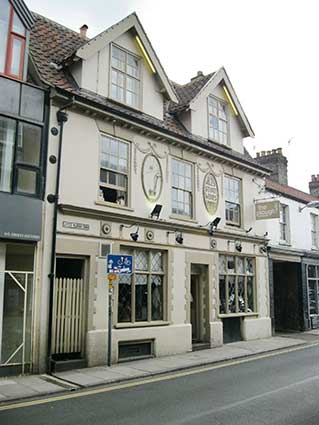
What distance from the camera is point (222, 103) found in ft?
60.7

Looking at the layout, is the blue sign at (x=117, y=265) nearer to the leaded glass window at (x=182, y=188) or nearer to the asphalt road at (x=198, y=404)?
the asphalt road at (x=198, y=404)

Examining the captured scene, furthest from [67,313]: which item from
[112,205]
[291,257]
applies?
[291,257]

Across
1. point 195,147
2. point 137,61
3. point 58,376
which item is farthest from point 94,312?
point 137,61

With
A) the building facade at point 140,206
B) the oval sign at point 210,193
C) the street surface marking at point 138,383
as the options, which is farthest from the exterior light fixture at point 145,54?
the street surface marking at point 138,383

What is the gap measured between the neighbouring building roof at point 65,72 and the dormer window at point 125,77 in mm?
410

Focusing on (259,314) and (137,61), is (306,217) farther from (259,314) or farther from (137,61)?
(137,61)

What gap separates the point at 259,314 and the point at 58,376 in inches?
397

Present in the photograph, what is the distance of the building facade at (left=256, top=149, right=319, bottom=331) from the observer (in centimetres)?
2098

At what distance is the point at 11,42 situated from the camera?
11.5m

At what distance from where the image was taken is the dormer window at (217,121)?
58.4 feet

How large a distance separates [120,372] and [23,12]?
9.53 meters

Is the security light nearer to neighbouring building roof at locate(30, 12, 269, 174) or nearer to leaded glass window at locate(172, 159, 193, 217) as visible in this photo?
leaded glass window at locate(172, 159, 193, 217)

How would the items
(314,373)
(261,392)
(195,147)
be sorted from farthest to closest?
(195,147)
(314,373)
(261,392)

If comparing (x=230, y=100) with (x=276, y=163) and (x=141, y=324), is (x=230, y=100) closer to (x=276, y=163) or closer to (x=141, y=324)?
(x=276, y=163)
